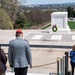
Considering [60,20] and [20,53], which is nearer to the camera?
[20,53]

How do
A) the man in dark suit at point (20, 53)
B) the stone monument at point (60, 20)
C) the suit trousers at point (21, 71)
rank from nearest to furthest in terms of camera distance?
the man in dark suit at point (20, 53)
the suit trousers at point (21, 71)
the stone monument at point (60, 20)

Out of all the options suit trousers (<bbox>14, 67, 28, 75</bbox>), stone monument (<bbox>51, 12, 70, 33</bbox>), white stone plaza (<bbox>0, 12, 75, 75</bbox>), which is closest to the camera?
suit trousers (<bbox>14, 67, 28, 75</bbox>)

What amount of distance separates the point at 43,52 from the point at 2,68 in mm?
7487

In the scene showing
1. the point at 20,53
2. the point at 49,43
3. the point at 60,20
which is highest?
the point at 20,53

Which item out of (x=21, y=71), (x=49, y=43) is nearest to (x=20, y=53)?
(x=21, y=71)

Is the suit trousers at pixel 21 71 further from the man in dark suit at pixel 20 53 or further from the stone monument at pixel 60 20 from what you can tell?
the stone monument at pixel 60 20

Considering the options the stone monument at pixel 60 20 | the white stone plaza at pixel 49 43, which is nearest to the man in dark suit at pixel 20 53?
the white stone plaza at pixel 49 43

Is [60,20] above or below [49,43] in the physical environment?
above

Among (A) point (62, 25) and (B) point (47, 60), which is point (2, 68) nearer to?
(B) point (47, 60)

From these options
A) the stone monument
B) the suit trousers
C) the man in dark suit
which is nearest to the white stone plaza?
the stone monument

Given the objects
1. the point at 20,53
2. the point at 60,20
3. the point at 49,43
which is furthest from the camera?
the point at 60,20

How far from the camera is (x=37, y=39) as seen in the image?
15695 millimetres

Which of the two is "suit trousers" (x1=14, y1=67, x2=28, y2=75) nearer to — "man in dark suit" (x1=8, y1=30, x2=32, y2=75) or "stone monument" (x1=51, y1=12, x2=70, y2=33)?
"man in dark suit" (x1=8, y1=30, x2=32, y2=75)

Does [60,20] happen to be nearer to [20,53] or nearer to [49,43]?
[49,43]
